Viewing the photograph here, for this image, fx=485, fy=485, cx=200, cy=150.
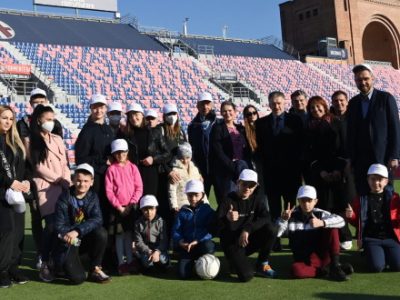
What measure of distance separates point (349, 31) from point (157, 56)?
17.7 m

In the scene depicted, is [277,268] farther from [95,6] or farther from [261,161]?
[95,6]

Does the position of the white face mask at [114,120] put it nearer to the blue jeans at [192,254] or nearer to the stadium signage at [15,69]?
the blue jeans at [192,254]

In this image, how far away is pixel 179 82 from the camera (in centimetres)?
2623

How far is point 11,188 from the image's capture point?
4.54 metres

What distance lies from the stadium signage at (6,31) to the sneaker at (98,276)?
22.5 meters

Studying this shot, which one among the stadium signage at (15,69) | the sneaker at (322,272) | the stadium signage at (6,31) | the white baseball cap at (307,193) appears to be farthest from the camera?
the stadium signage at (6,31)

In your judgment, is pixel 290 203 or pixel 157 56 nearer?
pixel 290 203

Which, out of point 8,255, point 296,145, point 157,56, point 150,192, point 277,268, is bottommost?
point 277,268

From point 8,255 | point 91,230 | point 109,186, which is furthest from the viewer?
point 109,186

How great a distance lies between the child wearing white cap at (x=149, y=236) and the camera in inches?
200

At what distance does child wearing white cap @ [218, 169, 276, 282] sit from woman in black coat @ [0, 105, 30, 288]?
2.00 metres

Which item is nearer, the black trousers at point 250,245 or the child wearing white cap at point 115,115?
the black trousers at point 250,245

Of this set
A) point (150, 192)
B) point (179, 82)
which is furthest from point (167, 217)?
point (179, 82)

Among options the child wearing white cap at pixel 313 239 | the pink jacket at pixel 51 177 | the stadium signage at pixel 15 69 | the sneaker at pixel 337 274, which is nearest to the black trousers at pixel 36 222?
the pink jacket at pixel 51 177
